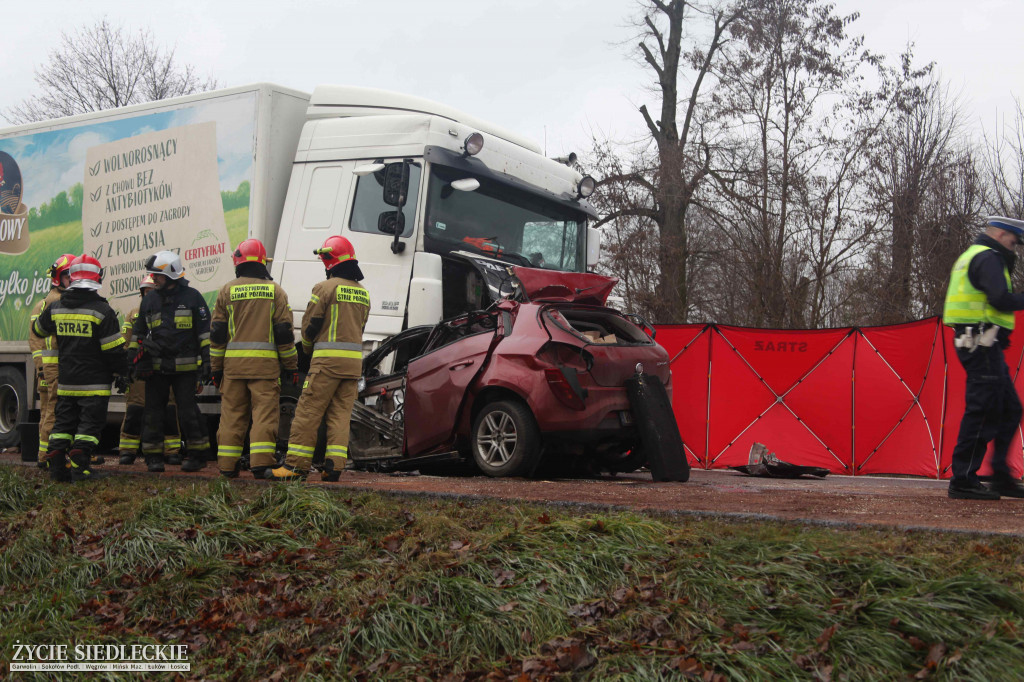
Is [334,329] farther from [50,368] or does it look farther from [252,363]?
[50,368]

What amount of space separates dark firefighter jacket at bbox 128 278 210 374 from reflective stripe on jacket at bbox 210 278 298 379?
26.3 inches

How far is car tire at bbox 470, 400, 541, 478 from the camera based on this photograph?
796 centimetres

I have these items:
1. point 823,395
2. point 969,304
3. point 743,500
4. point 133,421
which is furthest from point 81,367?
point 823,395

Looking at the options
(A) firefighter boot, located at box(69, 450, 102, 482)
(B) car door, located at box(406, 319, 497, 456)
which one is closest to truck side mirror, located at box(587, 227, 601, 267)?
(B) car door, located at box(406, 319, 497, 456)

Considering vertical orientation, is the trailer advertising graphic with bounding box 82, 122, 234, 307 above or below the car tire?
above

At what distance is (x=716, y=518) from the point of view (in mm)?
5137

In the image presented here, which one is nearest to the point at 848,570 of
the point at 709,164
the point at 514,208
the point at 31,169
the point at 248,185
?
the point at 514,208

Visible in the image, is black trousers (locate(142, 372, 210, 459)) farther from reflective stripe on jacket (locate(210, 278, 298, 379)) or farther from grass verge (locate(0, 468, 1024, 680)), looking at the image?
grass verge (locate(0, 468, 1024, 680))

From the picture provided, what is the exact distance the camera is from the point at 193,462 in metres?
8.62

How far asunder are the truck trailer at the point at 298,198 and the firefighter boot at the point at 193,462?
1147mm

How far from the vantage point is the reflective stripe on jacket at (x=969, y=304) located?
638 centimetres

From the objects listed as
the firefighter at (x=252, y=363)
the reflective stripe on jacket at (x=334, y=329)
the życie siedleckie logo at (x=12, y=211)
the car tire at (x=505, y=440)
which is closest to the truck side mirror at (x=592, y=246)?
the car tire at (x=505, y=440)

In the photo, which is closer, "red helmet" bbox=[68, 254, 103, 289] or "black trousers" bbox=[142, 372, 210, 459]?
"red helmet" bbox=[68, 254, 103, 289]

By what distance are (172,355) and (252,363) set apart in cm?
119
